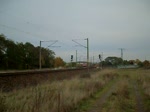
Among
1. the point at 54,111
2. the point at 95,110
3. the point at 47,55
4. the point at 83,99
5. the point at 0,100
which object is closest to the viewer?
the point at 0,100

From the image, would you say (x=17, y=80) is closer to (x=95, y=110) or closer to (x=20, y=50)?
(x=95, y=110)

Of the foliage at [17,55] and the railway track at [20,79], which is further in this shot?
the foliage at [17,55]

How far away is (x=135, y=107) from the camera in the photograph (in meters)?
15.0

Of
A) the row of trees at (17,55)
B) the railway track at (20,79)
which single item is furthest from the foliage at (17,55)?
the railway track at (20,79)

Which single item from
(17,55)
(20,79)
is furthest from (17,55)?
(20,79)

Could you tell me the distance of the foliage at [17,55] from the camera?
68.8m

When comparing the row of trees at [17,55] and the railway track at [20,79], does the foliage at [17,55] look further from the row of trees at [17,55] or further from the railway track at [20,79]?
the railway track at [20,79]

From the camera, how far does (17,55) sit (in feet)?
241

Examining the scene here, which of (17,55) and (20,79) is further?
(17,55)

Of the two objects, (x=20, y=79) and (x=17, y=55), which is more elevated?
(x=17, y=55)

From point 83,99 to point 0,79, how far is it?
5.65 m

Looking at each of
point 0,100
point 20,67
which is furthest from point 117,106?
point 20,67

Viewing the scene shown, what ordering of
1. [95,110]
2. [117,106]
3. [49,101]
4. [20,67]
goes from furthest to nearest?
[20,67] < [117,106] < [95,110] < [49,101]

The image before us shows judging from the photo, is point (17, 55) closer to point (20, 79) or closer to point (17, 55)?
point (17, 55)
